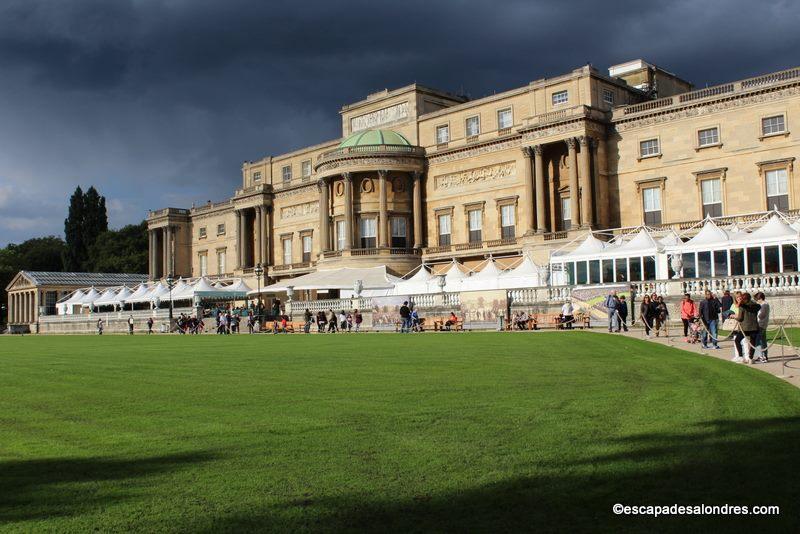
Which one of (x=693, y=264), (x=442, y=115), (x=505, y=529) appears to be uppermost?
(x=442, y=115)

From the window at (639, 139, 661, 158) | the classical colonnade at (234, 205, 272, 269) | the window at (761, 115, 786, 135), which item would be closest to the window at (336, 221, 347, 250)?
the classical colonnade at (234, 205, 272, 269)

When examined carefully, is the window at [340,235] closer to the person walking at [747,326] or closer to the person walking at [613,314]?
the person walking at [613,314]

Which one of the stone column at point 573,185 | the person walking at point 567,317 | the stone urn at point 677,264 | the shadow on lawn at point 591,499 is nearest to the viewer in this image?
the shadow on lawn at point 591,499

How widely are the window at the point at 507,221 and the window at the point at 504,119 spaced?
6394 millimetres

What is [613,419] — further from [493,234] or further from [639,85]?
[639,85]

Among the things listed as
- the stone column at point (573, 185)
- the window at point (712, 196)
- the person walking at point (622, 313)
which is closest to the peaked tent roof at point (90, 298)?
the stone column at point (573, 185)

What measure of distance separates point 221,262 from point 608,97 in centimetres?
4939

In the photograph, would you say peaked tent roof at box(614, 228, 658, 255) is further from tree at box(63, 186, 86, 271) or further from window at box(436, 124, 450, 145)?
tree at box(63, 186, 86, 271)

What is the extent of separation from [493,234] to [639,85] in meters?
18.4

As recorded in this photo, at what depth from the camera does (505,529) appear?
6137mm

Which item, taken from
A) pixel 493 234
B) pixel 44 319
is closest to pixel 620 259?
pixel 493 234

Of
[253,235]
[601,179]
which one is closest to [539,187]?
[601,179]

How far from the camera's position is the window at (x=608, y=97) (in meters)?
59.8

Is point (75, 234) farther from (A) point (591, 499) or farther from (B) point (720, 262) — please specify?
(A) point (591, 499)
